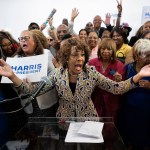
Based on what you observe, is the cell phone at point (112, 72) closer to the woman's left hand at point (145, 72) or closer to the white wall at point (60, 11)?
the woman's left hand at point (145, 72)

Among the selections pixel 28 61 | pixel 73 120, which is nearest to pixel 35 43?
pixel 28 61

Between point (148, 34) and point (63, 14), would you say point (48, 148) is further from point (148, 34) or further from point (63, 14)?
point (63, 14)

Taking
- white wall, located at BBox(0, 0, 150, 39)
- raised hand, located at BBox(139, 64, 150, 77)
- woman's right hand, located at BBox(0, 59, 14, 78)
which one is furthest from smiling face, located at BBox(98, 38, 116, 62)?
white wall, located at BBox(0, 0, 150, 39)

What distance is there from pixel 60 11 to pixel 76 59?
14.8ft

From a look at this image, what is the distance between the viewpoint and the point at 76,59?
Result: 5.40ft

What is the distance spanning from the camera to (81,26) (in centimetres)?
584

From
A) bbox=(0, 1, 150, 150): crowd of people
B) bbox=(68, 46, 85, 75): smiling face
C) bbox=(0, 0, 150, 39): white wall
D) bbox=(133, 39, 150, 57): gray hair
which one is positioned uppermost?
bbox=(0, 0, 150, 39): white wall

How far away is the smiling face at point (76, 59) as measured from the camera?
1.64 m

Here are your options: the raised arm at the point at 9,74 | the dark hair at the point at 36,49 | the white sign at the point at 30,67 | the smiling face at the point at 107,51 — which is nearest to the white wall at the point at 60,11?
the smiling face at the point at 107,51

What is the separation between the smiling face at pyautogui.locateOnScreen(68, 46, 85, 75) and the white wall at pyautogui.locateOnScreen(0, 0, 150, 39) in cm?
412

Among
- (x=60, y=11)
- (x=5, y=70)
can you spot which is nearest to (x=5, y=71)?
(x=5, y=70)

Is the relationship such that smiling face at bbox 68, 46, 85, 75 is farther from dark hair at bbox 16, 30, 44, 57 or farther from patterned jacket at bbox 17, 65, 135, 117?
dark hair at bbox 16, 30, 44, 57

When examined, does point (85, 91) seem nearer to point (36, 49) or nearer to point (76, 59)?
point (76, 59)

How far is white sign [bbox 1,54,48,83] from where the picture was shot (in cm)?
176
